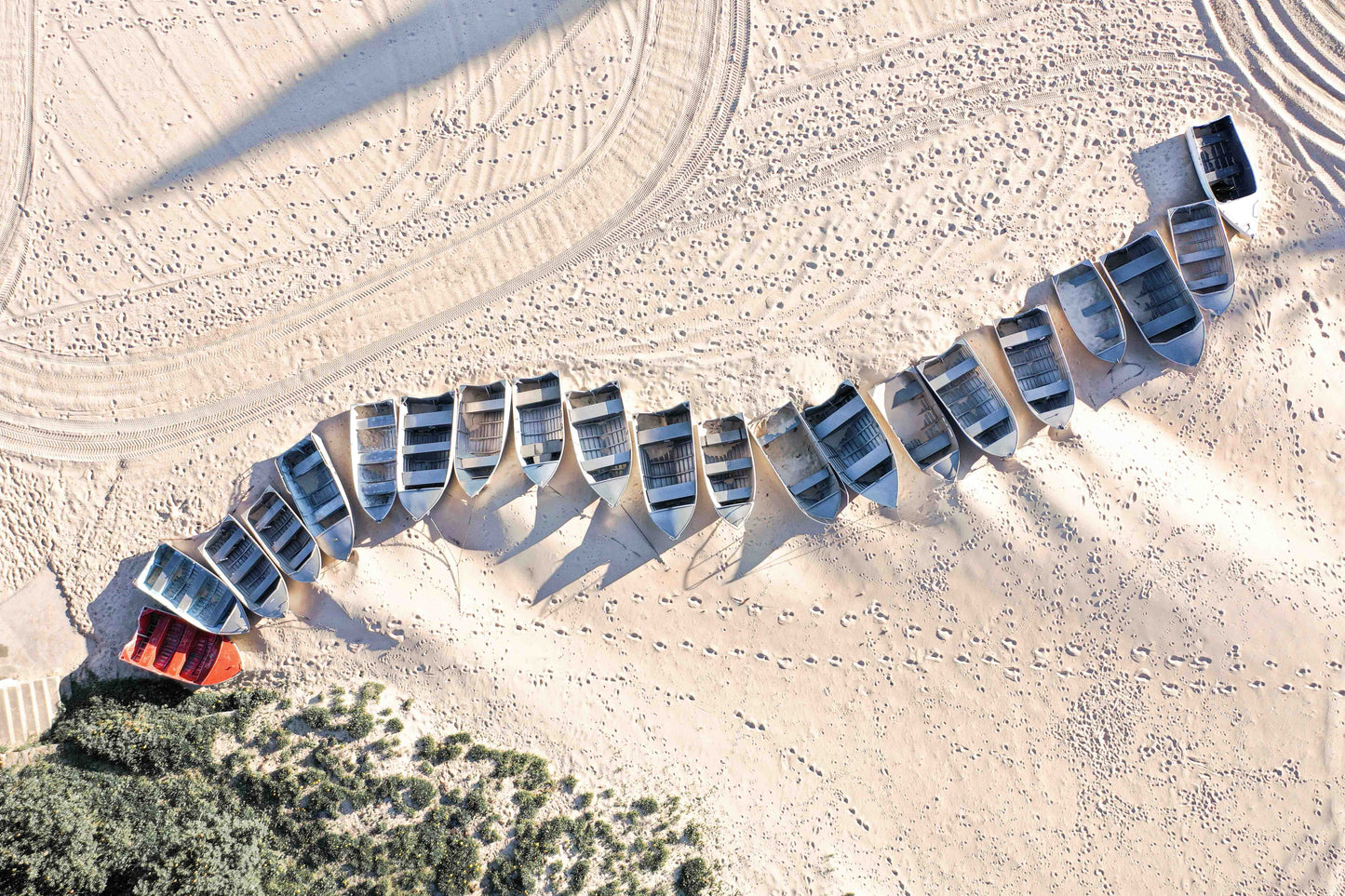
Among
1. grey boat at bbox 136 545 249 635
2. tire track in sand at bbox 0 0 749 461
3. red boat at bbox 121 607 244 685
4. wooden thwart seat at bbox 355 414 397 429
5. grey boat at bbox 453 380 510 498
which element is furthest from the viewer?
tire track in sand at bbox 0 0 749 461

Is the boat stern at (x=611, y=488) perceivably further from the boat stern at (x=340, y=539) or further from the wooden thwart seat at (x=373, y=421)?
the boat stern at (x=340, y=539)

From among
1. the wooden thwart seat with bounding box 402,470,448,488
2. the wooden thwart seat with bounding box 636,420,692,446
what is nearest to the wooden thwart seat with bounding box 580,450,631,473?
the wooden thwart seat with bounding box 636,420,692,446

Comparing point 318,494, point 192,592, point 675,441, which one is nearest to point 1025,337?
point 675,441

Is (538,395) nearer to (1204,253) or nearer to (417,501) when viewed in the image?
(417,501)

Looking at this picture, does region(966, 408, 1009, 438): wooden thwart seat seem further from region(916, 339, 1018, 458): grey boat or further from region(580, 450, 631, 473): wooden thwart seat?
region(580, 450, 631, 473): wooden thwart seat

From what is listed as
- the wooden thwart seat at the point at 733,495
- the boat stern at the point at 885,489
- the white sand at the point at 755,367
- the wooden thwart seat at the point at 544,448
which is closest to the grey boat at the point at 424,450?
the white sand at the point at 755,367

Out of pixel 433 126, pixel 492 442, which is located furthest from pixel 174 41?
pixel 492 442
